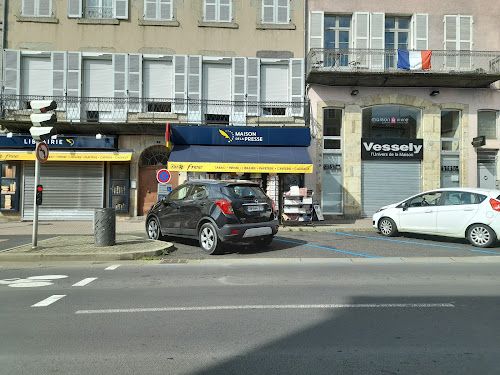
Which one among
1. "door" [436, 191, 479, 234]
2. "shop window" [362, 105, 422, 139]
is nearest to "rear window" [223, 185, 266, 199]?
"door" [436, 191, 479, 234]

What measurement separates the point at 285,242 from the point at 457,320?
22.1 feet

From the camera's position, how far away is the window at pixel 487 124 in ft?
58.9

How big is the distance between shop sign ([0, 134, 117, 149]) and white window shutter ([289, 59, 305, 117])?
812 cm

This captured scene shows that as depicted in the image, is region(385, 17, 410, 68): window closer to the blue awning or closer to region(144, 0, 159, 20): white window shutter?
the blue awning

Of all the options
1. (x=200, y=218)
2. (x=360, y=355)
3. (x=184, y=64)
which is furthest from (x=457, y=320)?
(x=184, y=64)

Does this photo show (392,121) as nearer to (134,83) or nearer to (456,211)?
(456,211)

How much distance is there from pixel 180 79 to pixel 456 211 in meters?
12.4

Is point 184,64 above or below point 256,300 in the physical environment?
above

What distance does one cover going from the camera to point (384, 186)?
1762cm

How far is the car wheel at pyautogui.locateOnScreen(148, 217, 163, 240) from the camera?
34.5 ft

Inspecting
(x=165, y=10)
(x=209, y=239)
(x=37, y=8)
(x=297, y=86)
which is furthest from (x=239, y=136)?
(x=37, y=8)

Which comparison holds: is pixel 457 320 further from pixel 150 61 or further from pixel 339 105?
pixel 150 61

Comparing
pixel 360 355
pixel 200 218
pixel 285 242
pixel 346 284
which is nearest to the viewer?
pixel 360 355

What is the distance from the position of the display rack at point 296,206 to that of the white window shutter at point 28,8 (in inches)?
544
